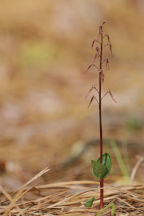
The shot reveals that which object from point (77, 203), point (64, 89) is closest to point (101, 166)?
point (77, 203)

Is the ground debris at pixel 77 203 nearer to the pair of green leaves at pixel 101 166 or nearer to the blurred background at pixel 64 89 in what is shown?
the pair of green leaves at pixel 101 166

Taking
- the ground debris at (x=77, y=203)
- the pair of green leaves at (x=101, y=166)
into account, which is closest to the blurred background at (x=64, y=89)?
the ground debris at (x=77, y=203)

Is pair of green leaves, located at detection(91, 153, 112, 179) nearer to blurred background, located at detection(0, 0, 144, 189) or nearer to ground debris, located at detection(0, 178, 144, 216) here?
ground debris, located at detection(0, 178, 144, 216)

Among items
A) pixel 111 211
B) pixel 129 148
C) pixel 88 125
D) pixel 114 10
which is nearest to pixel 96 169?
pixel 111 211

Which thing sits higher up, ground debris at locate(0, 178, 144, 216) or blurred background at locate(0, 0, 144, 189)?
blurred background at locate(0, 0, 144, 189)

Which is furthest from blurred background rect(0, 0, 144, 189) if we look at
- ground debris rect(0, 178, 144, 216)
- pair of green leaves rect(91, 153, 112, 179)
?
pair of green leaves rect(91, 153, 112, 179)

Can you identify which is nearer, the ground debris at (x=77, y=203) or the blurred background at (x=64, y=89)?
the ground debris at (x=77, y=203)

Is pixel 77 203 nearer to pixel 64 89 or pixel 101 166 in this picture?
pixel 101 166

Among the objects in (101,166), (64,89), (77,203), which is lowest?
(77,203)
